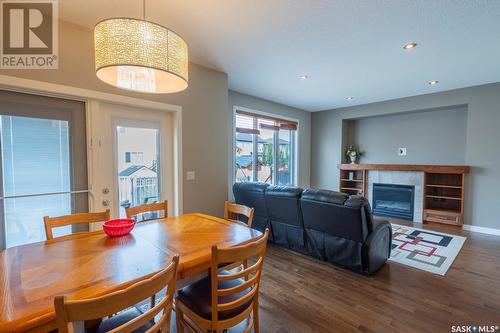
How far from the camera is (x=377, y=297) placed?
2.24m

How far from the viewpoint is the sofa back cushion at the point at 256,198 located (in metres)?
3.38

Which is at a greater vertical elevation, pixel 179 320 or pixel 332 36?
pixel 332 36

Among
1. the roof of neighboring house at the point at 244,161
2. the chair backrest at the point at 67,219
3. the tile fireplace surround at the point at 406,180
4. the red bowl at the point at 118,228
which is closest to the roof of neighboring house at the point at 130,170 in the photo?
the chair backrest at the point at 67,219

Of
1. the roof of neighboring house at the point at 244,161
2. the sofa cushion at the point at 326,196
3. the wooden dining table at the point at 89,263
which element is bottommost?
the wooden dining table at the point at 89,263

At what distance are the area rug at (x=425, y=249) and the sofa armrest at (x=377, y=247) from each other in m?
0.36

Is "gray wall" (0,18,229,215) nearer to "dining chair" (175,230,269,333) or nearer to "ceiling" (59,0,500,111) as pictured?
"ceiling" (59,0,500,111)

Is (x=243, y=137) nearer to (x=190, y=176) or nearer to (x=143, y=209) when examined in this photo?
(x=190, y=176)

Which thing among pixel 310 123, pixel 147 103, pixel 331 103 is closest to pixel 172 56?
pixel 147 103

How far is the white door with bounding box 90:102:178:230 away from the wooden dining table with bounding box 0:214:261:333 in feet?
3.18

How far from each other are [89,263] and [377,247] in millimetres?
2828

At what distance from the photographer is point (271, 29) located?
7.92 feet

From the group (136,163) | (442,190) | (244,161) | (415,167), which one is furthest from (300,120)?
(136,163)

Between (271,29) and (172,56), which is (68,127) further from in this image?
(271,29)

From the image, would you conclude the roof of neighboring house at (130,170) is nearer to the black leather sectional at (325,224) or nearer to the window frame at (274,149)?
the black leather sectional at (325,224)
